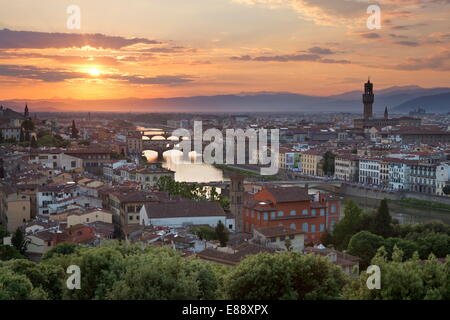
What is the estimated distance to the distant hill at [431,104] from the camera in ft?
342

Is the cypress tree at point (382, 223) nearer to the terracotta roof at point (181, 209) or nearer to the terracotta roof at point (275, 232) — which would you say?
the terracotta roof at point (275, 232)

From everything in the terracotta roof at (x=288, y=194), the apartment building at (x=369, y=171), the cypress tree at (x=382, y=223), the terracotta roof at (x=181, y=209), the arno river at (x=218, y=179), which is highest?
the terracotta roof at (x=288, y=194)

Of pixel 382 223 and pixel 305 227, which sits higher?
pixel 382 223

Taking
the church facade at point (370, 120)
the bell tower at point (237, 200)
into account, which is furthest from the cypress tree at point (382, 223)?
the church facade at point (370, 120)

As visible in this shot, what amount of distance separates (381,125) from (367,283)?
132ft

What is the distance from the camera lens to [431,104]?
108 m

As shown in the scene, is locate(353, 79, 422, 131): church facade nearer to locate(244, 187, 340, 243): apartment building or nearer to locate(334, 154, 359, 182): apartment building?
locate(334, 154, 359, 182): apartment building

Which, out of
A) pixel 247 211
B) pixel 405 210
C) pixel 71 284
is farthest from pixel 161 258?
pixel 405 210

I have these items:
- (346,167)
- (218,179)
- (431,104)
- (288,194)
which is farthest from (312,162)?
(431,104)

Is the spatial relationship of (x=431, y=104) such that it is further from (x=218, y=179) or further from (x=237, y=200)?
(x=237, y=200)

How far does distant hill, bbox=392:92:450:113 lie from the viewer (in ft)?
342

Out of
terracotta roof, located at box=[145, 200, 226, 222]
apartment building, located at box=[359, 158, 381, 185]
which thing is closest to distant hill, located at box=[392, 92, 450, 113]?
apartment building, located at box=[359, 158, 381, 185]

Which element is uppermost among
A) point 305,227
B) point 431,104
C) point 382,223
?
point 431,104
